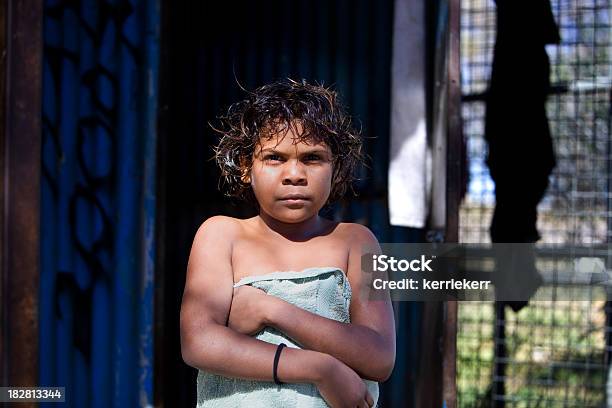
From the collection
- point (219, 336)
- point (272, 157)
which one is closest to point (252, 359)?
point (219, 336)

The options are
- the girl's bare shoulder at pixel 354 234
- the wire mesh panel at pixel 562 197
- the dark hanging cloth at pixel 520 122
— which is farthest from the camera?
the wire mesh panel at pixel 562 197

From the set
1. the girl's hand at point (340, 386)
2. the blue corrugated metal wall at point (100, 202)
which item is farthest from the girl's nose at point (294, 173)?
the blue corrugated metal wall at point (100, 202)

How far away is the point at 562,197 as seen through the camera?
4418mm

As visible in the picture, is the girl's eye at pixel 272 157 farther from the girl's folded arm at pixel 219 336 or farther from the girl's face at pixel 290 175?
the girl's folded arm at pixel 219 336

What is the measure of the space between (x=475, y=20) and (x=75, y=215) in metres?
2.52

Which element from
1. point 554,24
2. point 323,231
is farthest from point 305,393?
point 554,24

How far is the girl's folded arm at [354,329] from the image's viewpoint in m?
1.66

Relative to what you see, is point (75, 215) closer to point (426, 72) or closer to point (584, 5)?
point (426, 72)

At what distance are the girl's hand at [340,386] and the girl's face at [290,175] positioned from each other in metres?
0.36

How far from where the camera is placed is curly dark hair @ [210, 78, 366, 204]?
176 cm

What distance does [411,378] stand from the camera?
3.76 m

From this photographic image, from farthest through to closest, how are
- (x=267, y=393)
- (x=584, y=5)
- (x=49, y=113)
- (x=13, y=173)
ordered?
(x=584, y=5)
(x=49, y=113)
(x=13, y=173)
(x=267, y=393)

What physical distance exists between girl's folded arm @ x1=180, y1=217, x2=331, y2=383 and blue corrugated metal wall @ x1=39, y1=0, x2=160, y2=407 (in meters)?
2.04

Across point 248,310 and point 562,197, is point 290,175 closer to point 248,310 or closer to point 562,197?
point 248,310
